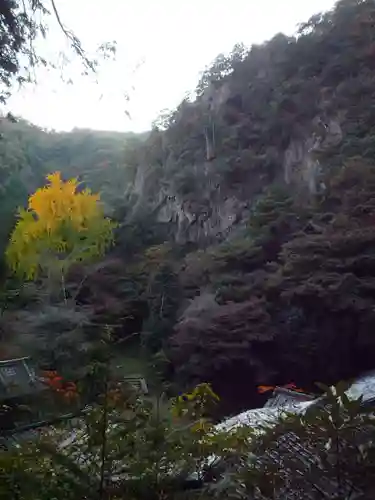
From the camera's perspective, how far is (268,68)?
11.0 meters

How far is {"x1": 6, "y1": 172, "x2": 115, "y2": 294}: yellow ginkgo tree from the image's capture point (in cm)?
598

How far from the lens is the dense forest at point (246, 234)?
6.31 metres

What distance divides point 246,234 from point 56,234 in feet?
10.2

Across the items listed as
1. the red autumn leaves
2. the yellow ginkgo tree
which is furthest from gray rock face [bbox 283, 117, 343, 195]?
the red autumn leaves

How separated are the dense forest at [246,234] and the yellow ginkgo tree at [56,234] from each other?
28cm

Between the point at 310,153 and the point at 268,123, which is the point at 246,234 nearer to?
the point at 310,153

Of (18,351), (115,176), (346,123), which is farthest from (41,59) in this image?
(115,176)

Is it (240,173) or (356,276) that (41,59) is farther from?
(240,173)

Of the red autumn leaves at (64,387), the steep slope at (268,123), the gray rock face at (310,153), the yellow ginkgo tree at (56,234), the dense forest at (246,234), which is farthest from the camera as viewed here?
the steep slope at (268,123)

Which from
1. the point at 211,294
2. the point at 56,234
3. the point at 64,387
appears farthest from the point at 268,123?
the point at 64,387

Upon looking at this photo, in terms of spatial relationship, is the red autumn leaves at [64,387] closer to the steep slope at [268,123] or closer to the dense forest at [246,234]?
the dense forest at [246,234]

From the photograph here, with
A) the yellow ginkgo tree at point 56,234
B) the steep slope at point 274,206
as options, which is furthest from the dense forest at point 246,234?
the yellow ginkgo tree at point 56,234

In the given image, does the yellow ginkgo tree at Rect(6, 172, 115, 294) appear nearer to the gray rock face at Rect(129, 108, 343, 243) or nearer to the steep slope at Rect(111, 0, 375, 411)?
the steep slope at Rect(111, 0, 375, 411)

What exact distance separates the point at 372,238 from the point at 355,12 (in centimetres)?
610
